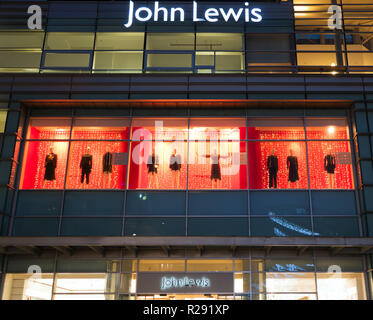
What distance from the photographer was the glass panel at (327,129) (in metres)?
17.6

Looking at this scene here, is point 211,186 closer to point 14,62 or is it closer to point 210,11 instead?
point 210,11

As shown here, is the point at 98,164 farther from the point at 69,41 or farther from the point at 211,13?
the point at 211,13

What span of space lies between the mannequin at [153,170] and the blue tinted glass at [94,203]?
3.86 feet

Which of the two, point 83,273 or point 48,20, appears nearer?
point 83,273

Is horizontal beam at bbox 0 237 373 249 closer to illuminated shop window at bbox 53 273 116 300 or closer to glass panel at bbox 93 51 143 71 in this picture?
illuminated shop window at bbox 53 273 116 300

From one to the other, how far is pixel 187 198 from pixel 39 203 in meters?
5.45

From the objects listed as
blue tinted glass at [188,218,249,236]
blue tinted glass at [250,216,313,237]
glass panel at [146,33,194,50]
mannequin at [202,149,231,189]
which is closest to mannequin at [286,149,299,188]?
blue tinted glass at [250,216,313,237]

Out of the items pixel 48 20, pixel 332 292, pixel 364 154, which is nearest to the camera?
pixel 332 292

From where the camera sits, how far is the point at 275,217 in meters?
16.5

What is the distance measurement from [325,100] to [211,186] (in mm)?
5523

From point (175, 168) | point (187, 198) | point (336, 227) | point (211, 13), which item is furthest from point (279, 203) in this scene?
point (211, 13)
